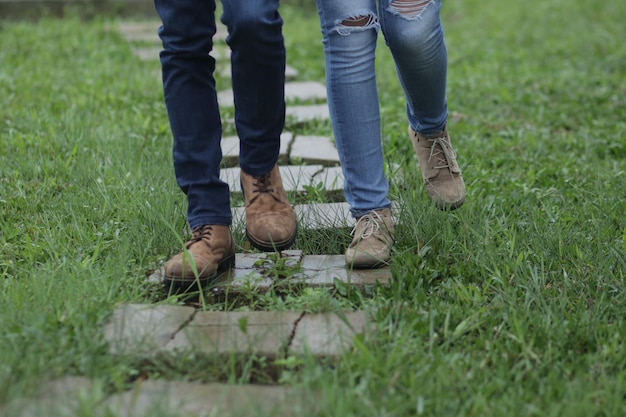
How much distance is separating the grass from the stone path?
4 cm

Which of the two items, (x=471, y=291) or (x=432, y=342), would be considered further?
(x=471, y=291)

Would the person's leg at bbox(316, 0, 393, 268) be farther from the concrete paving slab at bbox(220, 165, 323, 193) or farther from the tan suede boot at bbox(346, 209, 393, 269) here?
the concrete paving slab at bbox(220, 165, 323, 193)

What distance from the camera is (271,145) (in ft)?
7.93

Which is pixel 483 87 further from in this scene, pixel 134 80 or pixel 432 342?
pixel 432 342

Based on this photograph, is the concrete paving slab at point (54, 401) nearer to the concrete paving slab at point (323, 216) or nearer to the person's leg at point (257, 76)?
the person's leg at point (257, 76)

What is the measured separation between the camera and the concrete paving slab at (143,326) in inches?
70.5

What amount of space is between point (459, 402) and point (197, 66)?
1151 millimetres

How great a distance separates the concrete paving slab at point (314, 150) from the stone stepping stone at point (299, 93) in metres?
0.73

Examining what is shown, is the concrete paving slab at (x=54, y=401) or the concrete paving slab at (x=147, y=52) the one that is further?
the concrete paving slab at (x=147, y=52)

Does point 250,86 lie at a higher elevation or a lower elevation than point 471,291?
higher

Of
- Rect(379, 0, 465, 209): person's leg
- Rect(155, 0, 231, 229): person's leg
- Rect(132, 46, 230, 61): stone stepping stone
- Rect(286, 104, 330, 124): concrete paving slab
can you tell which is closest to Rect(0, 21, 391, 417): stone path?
Rect(155, 0, 231, 229): person's leg

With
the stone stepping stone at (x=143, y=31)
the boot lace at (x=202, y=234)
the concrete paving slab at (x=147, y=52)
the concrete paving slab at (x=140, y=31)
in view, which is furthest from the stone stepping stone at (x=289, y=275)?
the concrete paving slab at (x=140, y=31)

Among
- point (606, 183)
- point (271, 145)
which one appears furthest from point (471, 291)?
point (606, 183)

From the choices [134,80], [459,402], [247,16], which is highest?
[247,16]
